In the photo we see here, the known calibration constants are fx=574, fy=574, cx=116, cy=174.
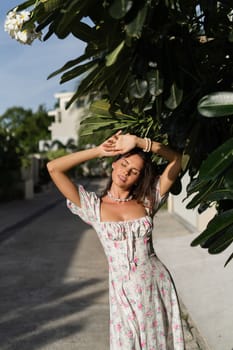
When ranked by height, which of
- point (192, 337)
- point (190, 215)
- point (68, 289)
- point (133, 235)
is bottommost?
point (190, 215)

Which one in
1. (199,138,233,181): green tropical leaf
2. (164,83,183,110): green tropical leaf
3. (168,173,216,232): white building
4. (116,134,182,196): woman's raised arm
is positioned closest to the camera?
(199,138,233,181): green tropical leaf

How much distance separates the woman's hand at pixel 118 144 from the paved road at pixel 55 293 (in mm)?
2543

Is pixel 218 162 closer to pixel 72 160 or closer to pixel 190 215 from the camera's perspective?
pixel 72 160

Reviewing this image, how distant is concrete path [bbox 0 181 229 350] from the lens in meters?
4.95

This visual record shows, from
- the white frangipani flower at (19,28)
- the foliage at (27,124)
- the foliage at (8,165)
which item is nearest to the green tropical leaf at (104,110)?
the white frangipani flower at (19,28)

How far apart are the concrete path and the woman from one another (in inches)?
77.2

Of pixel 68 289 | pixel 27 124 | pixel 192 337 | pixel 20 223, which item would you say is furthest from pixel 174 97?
pixel 27 124

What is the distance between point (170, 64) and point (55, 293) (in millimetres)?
5205

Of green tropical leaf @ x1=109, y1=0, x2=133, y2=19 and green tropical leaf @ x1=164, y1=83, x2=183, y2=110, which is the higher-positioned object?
green tropical leaf @ x1=109, y1=0, x2=133, y2=19

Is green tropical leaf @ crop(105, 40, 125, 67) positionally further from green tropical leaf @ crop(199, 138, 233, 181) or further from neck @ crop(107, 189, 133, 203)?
neck @ crop(107, 189, 133, 203)

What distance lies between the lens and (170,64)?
71.0 inches

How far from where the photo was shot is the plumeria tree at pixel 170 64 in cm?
159

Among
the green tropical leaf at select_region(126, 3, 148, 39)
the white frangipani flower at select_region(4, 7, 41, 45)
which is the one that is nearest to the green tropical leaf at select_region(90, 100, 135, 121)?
the white frangipani flower at select_region(4, 7, 41, 45)

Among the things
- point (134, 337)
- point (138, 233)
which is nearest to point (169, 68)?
point (138, 233)
